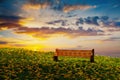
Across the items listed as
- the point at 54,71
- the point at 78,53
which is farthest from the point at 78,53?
the point at 54,71

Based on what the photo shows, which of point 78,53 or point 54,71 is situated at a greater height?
point 78,53

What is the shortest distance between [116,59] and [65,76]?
A: 15256mm

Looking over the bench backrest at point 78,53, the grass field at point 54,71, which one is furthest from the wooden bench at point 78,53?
the grass field at point 54,71

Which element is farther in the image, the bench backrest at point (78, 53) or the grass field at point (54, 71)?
the bench backrest at point (78, 53)

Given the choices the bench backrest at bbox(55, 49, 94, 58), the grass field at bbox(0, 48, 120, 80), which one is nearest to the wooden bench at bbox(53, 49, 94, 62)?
the bench backrest at bbox(55, 49, 94, 58)

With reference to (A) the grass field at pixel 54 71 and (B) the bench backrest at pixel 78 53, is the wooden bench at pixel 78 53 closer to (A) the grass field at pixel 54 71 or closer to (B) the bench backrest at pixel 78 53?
(B) the bench backrest at pixel 78 53

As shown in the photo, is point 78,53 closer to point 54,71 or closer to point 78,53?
point 78,53

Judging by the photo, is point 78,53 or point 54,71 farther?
point 78,53

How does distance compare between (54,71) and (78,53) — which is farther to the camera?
(78,53)

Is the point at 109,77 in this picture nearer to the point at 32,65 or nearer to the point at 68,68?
the point at 68,68

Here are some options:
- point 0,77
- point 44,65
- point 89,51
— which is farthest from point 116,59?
point 0,77

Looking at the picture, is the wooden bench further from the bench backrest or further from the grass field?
the grass field

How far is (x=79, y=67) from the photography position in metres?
26.9

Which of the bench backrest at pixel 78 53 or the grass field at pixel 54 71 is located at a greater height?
the bench backrest at pixel 78 53
